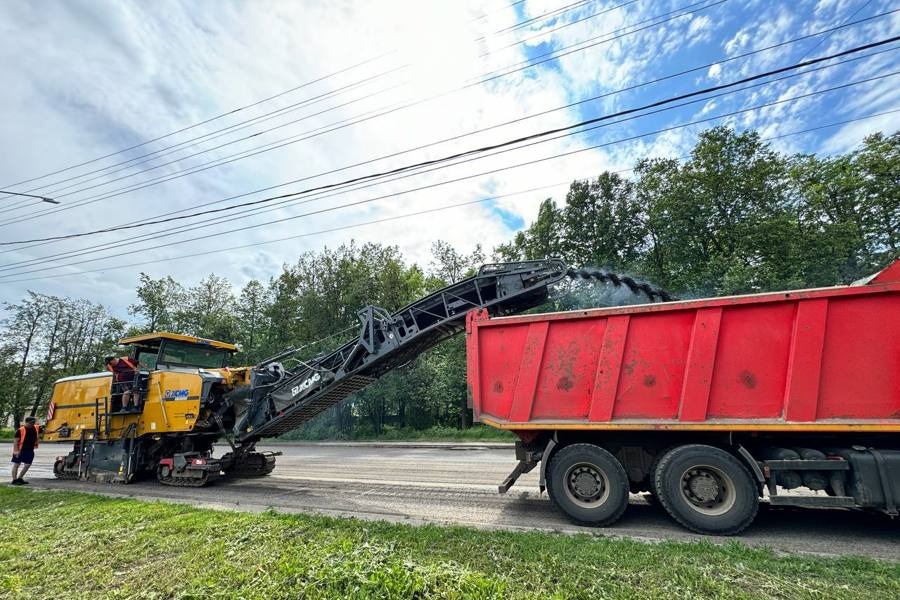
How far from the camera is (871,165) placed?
20.6m

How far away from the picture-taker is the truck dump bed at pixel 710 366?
4223 mm

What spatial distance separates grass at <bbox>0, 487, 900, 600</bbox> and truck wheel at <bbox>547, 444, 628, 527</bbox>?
82 centimetres

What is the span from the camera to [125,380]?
8914 mm

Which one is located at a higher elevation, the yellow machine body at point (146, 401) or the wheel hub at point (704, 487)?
the wheel hub at point (704, 487)

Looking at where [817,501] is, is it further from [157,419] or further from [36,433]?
[36,433]

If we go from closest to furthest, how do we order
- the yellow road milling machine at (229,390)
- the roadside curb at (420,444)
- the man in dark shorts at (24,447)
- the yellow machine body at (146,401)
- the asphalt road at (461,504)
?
1. the asphalt road at (461,504)
2. the yellow road milling machine at (229,390)
3. the yellow machine body at (146,401)
4. the man in dark shorts at (24,447)
5. the roadside curb at (420,444)

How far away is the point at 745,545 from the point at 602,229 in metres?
20.3

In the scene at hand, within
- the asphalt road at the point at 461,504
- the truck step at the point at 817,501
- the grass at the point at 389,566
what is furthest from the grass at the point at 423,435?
the grass at the point at 389,566

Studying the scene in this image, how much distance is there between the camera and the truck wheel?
4.91m

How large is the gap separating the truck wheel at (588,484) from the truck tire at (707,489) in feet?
1.57

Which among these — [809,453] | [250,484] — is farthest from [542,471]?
[250,484]

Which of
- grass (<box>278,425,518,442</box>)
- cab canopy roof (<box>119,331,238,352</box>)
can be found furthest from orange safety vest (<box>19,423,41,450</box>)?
grass (<box>278,425,518,442</box>)

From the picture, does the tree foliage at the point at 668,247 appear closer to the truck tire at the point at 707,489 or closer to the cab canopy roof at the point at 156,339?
the cab canopy roof at the point at 156,339

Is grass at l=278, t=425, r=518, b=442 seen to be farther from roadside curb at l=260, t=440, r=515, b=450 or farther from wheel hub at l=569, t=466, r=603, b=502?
wheel hub at l=569, t=466, r=603, b=502
